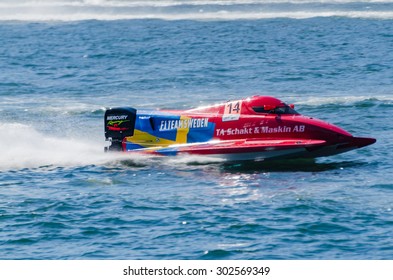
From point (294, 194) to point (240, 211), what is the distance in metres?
2.30

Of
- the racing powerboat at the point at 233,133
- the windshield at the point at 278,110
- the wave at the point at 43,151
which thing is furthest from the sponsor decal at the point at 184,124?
the wave at the point at 43,151

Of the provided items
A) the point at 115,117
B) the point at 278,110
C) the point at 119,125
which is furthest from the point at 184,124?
the point at 278,110

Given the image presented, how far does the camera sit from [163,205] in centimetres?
2800

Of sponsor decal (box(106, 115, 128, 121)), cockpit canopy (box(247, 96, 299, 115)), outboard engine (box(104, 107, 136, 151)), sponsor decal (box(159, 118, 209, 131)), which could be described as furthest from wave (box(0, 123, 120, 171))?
cockpit canopy (box(247, 96, 299, 115))

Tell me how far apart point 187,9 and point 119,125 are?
1737 inches

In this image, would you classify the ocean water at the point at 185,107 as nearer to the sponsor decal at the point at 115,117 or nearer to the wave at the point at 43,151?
the wave at the point at 43,151

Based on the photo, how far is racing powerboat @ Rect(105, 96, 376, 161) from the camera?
32.2 metres

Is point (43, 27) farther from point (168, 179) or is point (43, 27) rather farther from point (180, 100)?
point (168, 179)

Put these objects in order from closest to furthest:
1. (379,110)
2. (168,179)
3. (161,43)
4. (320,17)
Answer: (168,179) < (379,110) < (161,43) < (320,17)

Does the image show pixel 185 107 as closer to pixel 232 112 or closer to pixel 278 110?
pixel 232 112

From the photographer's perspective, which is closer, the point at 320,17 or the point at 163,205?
the point at 163,205

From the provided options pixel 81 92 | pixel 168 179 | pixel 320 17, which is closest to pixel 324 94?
pixel 81 92

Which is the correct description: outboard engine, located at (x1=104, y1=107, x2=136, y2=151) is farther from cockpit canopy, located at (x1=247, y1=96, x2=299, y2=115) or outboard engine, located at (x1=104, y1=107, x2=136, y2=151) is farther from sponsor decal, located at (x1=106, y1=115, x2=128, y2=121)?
cockpit canopy, located at (x1=247, y1=96, x2=299, y2=115)

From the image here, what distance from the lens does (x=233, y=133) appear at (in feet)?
109
